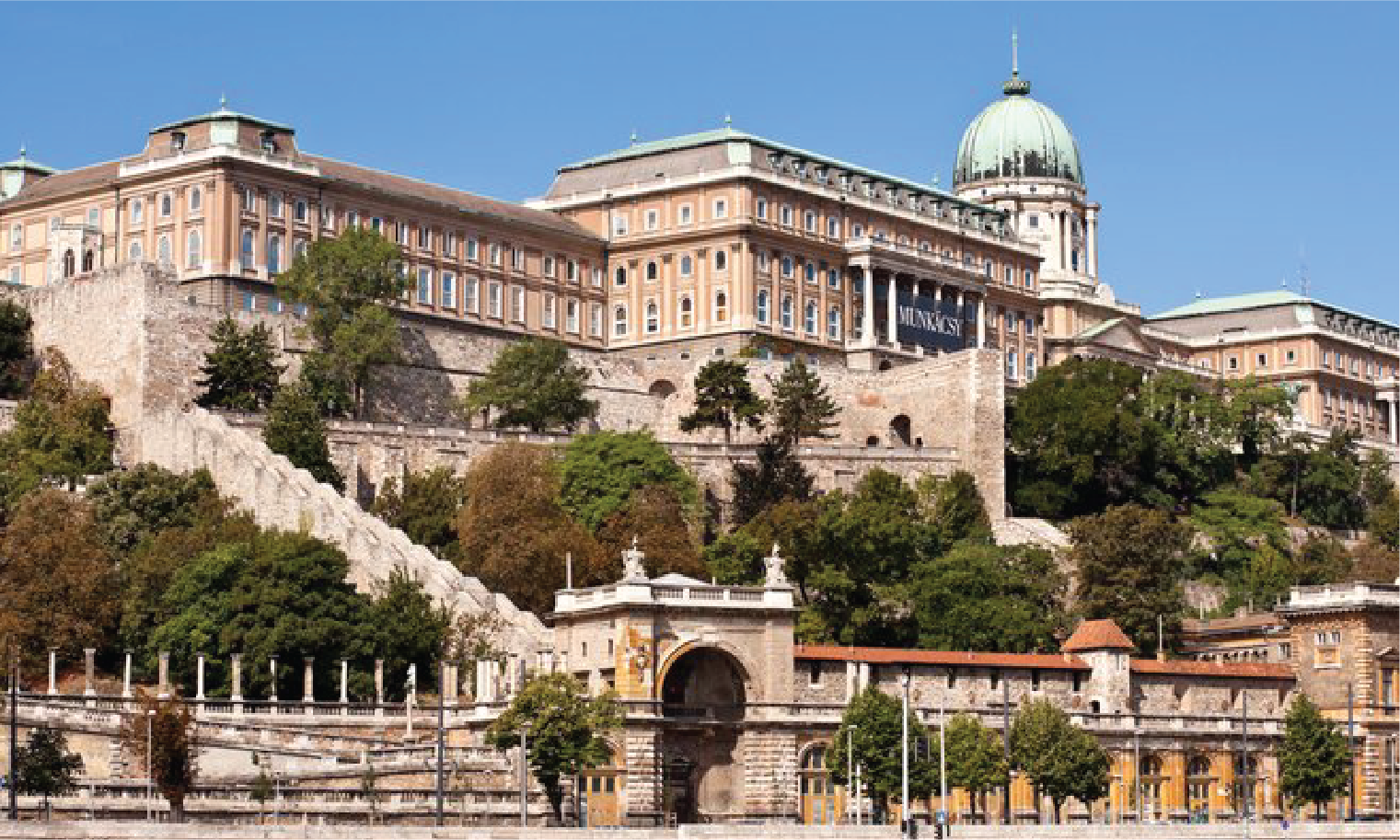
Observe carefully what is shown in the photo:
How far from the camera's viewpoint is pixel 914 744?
9262cm

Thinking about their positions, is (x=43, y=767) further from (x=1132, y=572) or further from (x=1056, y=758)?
(x=1132, y=572)

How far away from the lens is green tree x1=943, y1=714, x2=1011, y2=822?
94500 mm

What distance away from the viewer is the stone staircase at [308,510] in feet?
364

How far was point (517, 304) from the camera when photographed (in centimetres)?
16225

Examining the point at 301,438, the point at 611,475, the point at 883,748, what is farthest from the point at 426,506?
the point at 883,748

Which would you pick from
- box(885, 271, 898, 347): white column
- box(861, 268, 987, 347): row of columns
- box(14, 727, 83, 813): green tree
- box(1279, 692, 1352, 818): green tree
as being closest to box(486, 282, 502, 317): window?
box(861, 268, 987, 347): row of columns

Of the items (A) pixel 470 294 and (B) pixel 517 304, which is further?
(B) pixel 517 304

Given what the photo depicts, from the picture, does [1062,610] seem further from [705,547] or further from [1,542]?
[1,542]

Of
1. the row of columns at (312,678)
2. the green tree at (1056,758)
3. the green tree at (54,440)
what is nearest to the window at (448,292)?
the green tree at (54,440)

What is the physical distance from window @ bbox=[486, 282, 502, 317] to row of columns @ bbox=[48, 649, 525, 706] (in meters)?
54.4

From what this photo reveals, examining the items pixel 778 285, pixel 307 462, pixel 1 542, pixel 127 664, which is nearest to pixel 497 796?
pixel 127 664

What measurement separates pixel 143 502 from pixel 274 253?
29661 millimetres

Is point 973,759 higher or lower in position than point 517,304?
→ lower

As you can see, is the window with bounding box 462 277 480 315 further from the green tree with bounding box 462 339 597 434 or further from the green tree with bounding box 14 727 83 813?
the green tree with bounding box 14 727 83 813
